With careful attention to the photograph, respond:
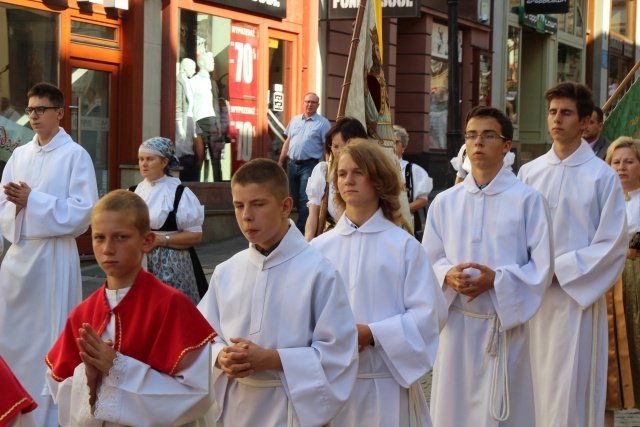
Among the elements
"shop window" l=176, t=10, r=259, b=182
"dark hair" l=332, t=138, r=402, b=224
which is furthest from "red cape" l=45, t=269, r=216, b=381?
"shop window" l=176, t=10, r=259, b=182

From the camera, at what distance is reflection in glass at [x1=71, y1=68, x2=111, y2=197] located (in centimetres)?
1408

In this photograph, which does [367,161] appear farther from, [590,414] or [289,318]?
[590,414]

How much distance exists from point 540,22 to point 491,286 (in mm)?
26699

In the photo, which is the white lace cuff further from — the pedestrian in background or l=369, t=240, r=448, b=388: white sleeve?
the pedestrian in background

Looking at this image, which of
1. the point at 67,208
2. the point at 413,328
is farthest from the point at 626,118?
the point at 413,328

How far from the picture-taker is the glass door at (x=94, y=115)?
14.1 metres

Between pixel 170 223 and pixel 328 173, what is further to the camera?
pixel 170 223

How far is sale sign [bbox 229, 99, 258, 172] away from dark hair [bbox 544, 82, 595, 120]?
34.7 ft

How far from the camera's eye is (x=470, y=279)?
19.6ft

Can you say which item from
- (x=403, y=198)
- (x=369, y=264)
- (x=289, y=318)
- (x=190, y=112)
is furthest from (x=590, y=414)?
(x=190, y=112)

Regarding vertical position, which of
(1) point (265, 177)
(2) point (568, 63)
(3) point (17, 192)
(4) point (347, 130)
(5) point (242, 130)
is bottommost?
(3) point (17, 192)

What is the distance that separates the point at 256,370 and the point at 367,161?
4.12 feet

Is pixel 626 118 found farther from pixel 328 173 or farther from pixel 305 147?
pixel 305 147

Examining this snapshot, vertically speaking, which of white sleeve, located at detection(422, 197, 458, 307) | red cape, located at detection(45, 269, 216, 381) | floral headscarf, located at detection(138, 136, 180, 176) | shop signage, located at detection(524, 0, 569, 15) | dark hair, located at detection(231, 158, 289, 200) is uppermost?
shop signage, located at detection(524, 0, 569, 15)
